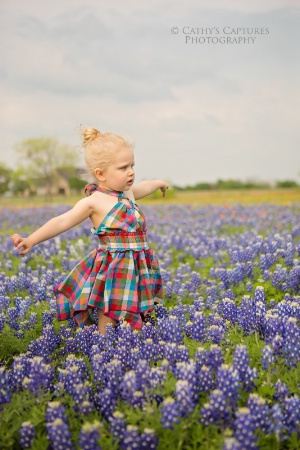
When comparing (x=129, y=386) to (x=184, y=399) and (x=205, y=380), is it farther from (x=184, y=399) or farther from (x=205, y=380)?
(x=205, y=380)

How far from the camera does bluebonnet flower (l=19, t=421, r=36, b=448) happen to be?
345cm

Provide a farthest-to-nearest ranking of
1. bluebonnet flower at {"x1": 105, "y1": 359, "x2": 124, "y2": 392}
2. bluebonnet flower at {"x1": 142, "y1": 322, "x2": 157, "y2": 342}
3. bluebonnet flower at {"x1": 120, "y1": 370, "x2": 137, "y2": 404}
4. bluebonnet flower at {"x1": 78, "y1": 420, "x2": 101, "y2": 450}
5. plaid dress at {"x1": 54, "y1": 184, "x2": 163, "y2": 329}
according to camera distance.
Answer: plaid dress at {"x1": 54, "y1": 184, "x2": 163, "y2": 329} < bluebonnet flower at {"x1": 142, "y1": 322, "x2": 157, "y2": 342} < bluebonnet flower at {"x1": 105, "y1": 359, "x2": 124, "y2": 392} < bluebonnet flower at {"x1": 120, "y1": 370, "x2": 137, "y2": 404} < bluebonnet flower at {"x1": 78, "y1": 420, "x2": 101, "y2": 450}

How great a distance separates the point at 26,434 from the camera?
345 cm

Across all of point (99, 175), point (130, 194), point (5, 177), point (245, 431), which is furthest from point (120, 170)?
point (5, 177)

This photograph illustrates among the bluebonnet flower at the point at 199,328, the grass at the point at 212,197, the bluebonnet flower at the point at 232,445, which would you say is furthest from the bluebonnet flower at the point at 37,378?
the grass at the point at 212,197

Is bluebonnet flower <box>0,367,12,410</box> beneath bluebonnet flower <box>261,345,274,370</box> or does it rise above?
beneath

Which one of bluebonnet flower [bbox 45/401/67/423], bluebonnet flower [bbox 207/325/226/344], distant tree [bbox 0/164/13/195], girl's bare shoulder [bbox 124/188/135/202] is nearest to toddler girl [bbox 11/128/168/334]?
girl's bare shoulder [bbox 124/188/135/202]

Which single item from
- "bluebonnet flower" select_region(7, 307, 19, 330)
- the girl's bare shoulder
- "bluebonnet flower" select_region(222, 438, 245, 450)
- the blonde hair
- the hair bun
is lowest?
"bluebonnet flower" select_region(222, 438, 245, 450)

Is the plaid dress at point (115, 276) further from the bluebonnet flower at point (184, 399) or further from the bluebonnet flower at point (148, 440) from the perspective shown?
the bluebonnet flower at point (148, 440)

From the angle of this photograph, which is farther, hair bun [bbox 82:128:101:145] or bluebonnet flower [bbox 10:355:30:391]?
hair bun [bbox 82:128:101:145]

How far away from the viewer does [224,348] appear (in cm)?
460

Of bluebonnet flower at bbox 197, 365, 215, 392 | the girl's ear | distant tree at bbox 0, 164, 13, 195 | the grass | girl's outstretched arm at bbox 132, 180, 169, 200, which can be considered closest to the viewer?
bluebonnet flower at bbox 197, 365, 215, 392

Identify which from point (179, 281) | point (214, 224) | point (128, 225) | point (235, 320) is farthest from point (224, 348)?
point (214, 224)

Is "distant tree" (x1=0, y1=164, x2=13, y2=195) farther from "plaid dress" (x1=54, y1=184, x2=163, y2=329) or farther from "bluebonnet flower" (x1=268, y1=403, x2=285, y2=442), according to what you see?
"bluebonnet flower" (x1=268, y1=403, x2=285, y2=442)
